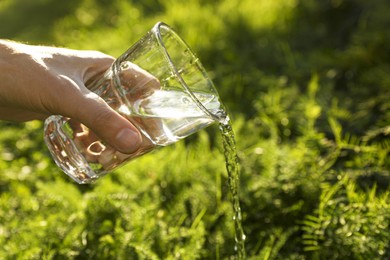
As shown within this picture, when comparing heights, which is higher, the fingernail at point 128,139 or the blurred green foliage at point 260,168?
the fingernail at point 128,139

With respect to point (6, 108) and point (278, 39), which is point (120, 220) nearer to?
point (6, 108)

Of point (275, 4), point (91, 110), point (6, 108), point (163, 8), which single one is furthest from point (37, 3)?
point (91, 110)

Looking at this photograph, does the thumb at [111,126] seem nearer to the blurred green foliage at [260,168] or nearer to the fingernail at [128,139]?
the fingernail at [128,139]

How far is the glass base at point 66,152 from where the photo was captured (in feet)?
6.89

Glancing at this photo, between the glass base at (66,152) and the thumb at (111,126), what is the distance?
0.25m

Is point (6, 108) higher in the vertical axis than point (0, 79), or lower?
lower

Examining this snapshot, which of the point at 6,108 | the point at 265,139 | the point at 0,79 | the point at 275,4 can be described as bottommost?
the point at 265,139

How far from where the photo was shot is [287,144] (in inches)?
126

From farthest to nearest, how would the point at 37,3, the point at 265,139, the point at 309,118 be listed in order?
the point at 37,3, the point at 265,139, the point at 309,118

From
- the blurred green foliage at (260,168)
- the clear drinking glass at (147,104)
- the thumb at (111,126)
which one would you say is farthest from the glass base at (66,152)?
the blurred green foliage at (260,168)

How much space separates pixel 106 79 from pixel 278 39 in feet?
8.44

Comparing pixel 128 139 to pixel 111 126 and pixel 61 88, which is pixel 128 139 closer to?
pixel 111 126

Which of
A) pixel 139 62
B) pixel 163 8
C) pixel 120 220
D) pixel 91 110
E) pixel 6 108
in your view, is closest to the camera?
pixel 91 110

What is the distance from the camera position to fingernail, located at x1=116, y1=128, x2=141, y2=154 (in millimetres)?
1819
